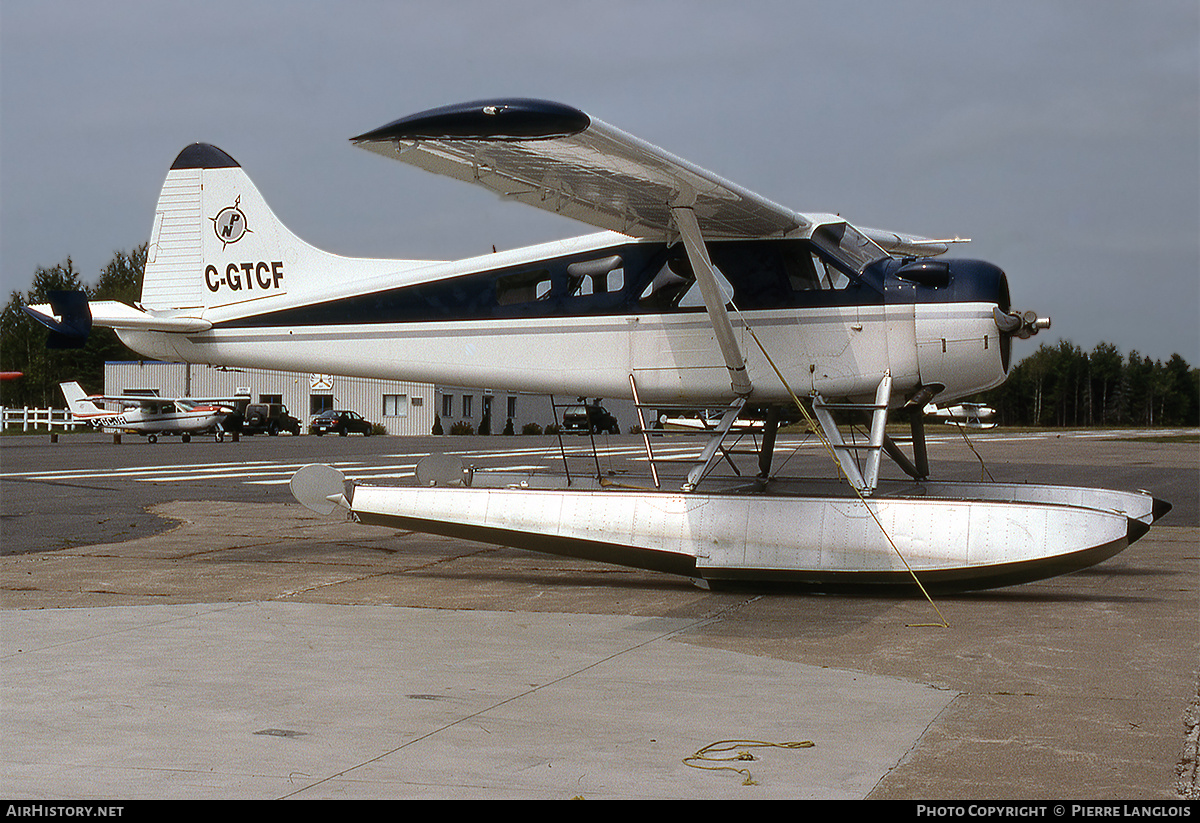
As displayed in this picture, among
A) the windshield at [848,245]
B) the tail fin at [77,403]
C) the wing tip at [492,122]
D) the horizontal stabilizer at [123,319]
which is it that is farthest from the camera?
the tail fin at [77,403]

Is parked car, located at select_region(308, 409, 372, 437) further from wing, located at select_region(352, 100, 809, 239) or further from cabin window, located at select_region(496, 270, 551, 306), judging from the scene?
wing, located at select_region(352, 100, 809, 239)

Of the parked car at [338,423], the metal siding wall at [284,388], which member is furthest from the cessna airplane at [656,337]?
the metal siding wall at [284,388]

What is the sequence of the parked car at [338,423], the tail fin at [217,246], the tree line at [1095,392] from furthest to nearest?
the tree line at [1095,392]
the parked car at [338,423]
the tail fin at [217,246]

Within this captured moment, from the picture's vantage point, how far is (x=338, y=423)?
50.5 meters

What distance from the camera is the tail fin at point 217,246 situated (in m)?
A: 10.9

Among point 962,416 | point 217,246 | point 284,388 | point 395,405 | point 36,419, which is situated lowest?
point 36,419

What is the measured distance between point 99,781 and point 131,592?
16.5 feet

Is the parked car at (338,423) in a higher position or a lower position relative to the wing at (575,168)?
lower

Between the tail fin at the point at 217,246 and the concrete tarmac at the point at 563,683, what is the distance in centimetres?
277

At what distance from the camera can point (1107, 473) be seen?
23.5 meters

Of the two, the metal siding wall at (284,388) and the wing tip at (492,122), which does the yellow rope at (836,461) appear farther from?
the metal siding wall at (284,388)

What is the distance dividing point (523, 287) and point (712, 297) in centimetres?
221

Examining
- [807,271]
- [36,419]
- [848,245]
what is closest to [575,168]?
[807,271]

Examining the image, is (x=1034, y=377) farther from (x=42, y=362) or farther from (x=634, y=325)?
(x=634, y=325)
